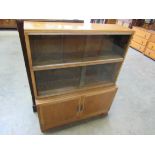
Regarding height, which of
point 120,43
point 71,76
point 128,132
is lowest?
point 128,132

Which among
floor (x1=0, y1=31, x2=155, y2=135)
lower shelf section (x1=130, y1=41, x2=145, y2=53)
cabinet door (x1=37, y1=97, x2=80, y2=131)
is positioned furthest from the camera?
lower shelf section (x1=130, y1=41, x2=145, y2=53)

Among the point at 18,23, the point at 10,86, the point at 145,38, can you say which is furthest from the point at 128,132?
the point at 145,38

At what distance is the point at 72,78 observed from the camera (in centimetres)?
146

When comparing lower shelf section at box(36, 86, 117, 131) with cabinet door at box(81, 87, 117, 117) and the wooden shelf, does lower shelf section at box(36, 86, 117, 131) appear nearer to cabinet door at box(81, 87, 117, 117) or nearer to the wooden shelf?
cabinet door at box(81, 87, 117, 117)

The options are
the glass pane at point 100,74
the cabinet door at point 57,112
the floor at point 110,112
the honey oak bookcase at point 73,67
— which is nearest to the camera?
the honey oak bookcase at point 73,67

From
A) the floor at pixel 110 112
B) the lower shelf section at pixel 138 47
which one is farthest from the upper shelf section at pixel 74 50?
the lower shelf section at pixel 138 47

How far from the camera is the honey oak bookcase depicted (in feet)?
3.45

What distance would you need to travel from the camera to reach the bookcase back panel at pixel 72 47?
1111mm

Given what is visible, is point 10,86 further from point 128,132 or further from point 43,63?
point 128,132

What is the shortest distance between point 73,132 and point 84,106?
1.19 feet

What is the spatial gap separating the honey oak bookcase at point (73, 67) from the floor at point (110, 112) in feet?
0.57

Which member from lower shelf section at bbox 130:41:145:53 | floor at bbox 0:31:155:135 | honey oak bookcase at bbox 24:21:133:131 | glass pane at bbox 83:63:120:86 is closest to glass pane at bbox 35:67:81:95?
honey oak bookcase at bbox 24:21:133:131

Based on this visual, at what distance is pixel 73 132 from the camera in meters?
1.61

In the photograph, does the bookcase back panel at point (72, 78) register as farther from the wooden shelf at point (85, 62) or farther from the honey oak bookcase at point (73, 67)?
Result: the wooden shelf at point (85, 62)
